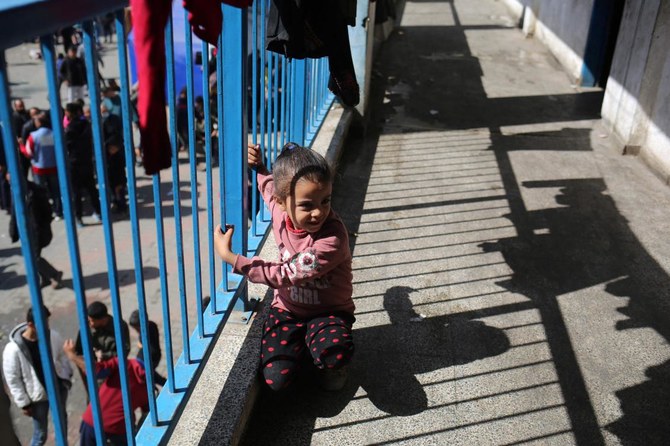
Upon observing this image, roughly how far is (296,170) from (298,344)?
776 mm

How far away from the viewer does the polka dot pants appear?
102 inches

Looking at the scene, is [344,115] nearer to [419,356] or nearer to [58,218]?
[419,356]

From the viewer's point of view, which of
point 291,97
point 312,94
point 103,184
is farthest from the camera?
point 312,94

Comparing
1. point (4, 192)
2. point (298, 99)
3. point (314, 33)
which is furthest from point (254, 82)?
point (4, 192)

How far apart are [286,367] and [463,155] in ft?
12.8

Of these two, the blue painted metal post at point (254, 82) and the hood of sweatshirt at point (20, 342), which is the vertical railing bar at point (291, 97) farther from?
the hood of sweatshirt at point (20, 342)

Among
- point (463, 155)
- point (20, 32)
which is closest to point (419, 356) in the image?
point (20, 32)

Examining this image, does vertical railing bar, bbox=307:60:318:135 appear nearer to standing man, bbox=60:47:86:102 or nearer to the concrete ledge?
the concrete ledge

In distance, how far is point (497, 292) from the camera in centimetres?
362

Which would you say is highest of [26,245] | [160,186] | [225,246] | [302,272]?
[26,245]

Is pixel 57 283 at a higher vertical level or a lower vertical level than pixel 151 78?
lower

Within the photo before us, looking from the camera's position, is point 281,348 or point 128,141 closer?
point 128,141

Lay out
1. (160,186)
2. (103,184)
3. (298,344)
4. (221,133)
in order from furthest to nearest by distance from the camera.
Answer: (298,344), (221,133), (160,186), (103,184)

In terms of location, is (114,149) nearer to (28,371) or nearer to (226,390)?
(28,371)
